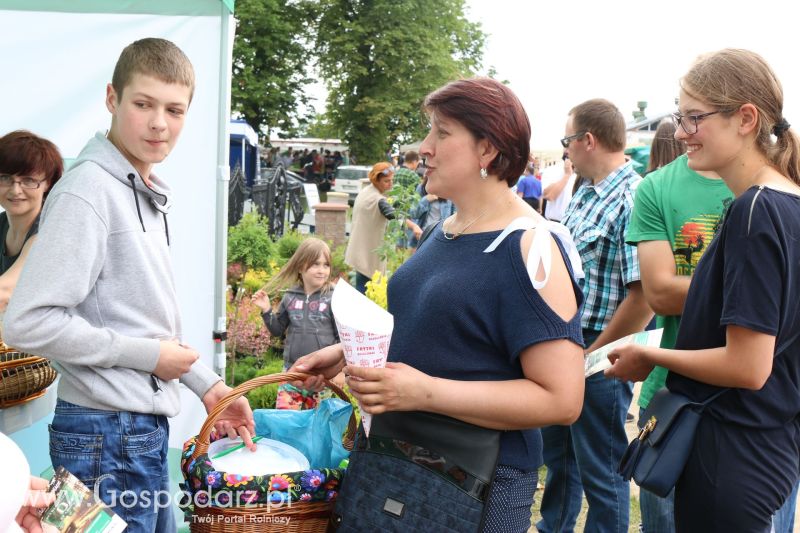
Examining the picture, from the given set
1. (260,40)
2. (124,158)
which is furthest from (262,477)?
(260,40)

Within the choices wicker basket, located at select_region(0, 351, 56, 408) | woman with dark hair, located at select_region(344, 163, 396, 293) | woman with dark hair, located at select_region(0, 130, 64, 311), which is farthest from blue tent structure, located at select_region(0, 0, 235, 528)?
woman with dark hair, located at select_region(344, 163, 396, 293)

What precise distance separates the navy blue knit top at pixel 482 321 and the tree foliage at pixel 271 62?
2792 centimetres

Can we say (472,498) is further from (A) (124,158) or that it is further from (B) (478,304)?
(A) (124,158)

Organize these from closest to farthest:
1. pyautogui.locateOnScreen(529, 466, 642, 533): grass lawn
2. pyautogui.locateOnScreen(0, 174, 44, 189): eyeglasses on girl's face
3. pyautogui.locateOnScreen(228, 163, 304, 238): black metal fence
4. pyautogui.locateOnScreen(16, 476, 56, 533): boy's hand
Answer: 1. pyautogui.locateOnScreen(16, 476, 56, 533): boy's hand
2. pyautogui.locateOnScreen(0, 174, 44, 189): eyeglasses on girl's face
3. pyautogui.locateOnScreen(529, 466, 642, 533): grass lawn
4. pyautogui.locateOnScreen(228, 163, 304, 238): black metal fence

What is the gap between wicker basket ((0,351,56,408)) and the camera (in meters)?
2.73

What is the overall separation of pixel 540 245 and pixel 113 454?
1.22m

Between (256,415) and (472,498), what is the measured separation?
0.87m

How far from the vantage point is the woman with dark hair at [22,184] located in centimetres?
309

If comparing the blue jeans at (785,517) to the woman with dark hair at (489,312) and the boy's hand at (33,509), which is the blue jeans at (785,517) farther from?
the boy's hand at (33,509)

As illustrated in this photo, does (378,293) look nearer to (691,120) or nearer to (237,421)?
(237,421)

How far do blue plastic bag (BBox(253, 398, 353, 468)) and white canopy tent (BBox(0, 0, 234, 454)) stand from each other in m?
1.60

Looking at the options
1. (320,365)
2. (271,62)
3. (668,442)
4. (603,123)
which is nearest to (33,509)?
(320,365)

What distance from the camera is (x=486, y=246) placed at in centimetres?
187

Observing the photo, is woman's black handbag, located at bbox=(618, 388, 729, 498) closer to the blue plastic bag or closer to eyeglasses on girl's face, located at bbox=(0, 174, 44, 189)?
the blue plastic bag
